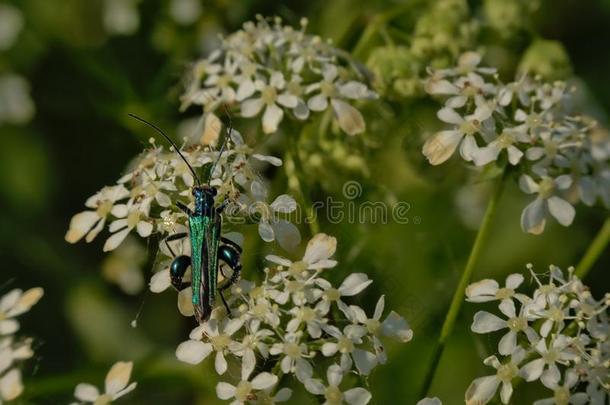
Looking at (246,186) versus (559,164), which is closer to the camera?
(246,186)

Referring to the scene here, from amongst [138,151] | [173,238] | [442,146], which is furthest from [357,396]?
[138,151]

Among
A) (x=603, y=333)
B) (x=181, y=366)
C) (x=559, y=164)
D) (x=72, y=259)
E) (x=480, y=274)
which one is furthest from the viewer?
(x=72, y=259)

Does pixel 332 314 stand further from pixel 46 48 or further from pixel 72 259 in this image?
pixel 46 48

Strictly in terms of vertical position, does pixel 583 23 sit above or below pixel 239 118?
above

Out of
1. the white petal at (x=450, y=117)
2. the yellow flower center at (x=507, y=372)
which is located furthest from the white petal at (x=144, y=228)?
the yellow flower center at (x=507, y=372)

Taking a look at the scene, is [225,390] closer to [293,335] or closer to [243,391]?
[243,391]

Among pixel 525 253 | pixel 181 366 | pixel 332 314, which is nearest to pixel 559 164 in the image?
pixel 332 314

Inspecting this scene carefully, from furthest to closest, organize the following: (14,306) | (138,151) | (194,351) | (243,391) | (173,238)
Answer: (138,151) → (14,306) → (173,238) → (194,351) → (243,391)

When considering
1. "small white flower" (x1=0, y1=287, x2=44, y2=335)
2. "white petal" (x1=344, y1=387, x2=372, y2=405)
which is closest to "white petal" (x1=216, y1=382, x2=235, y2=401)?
"white petal" (x1=344, y1=387, x2=372, y2=405)
